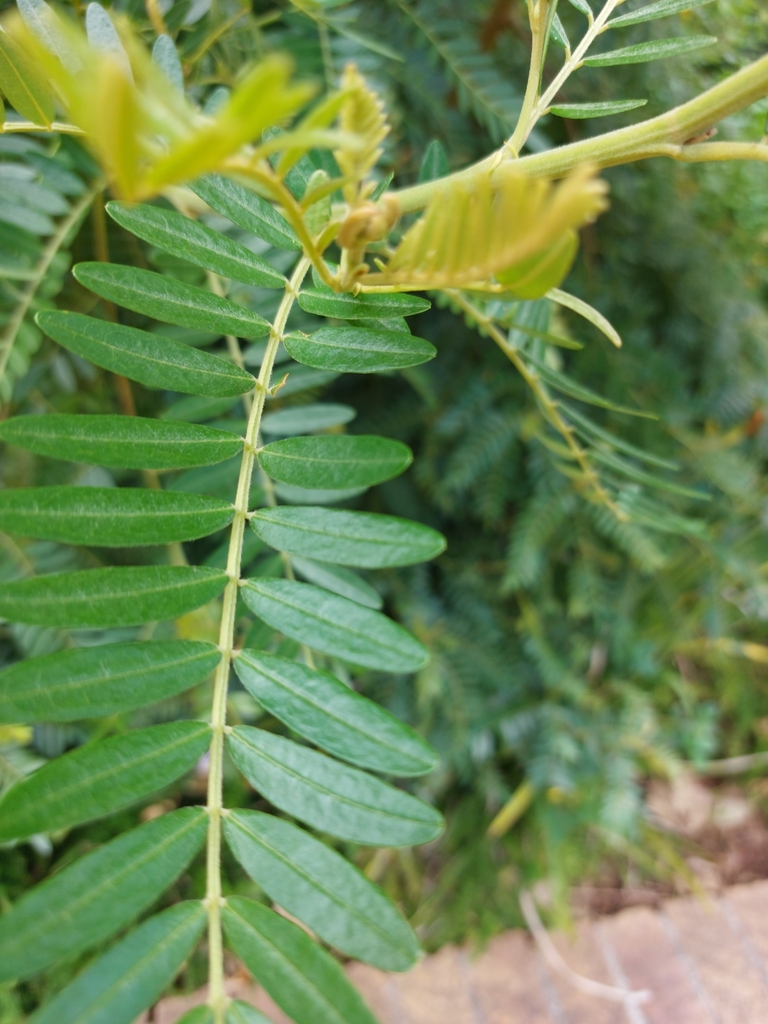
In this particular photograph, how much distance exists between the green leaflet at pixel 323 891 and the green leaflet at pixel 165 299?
0.20 meters

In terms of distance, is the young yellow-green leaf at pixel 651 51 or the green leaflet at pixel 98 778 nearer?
the green leaflet at pixel 98 778

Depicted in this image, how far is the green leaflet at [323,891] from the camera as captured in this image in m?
0.22

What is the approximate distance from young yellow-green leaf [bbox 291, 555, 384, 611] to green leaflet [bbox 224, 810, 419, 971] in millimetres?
161

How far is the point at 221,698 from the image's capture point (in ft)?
0.89

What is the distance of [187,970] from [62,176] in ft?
2.55

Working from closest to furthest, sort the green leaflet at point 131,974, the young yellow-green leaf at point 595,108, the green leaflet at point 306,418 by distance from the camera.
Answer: the green leaflet at point 131,974 → the young yellow-green leaf at point 595,108 → the green leaflet at point 306,418

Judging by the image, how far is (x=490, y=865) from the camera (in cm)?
108

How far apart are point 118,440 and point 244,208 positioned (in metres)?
0.12

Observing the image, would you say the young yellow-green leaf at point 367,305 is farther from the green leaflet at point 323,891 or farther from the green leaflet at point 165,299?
the green leaflet at point 323,891

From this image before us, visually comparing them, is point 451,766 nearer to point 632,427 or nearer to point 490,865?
point 490,865

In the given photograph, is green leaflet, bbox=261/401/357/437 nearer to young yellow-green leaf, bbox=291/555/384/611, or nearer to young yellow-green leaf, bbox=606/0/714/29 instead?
young yellow-green leaf, bbox=291/555/384/611

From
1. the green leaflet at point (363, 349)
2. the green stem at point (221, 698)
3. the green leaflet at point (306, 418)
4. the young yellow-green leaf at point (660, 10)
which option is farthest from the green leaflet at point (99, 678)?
the young yellow-green leaf at point (660, 10)

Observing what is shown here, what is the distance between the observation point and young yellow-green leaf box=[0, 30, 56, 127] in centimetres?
30

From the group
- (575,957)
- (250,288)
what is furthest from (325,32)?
(575,957)
